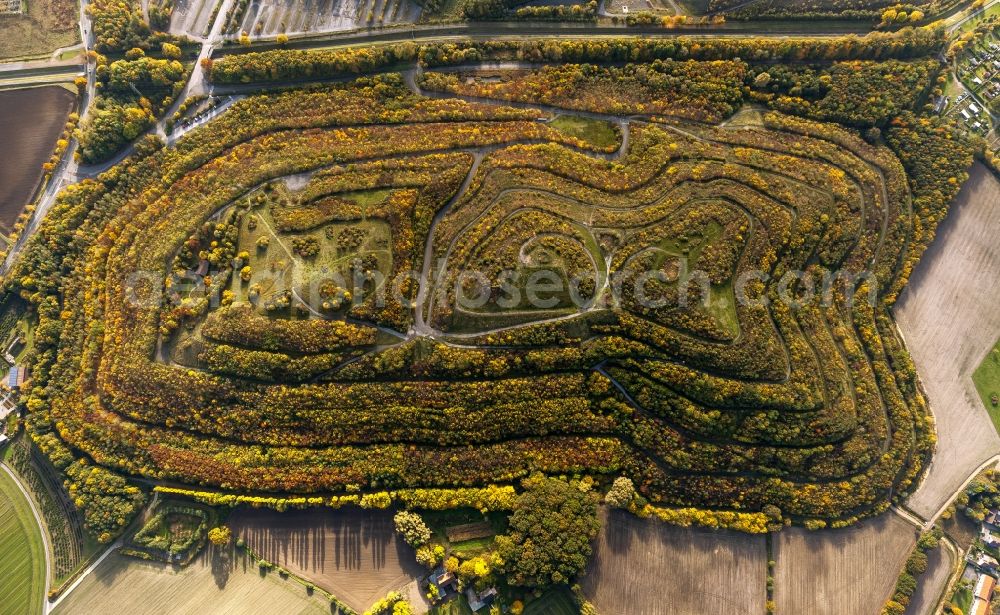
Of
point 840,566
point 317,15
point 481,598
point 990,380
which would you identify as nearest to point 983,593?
point 840,566

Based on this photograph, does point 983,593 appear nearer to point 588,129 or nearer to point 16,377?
point 588,129

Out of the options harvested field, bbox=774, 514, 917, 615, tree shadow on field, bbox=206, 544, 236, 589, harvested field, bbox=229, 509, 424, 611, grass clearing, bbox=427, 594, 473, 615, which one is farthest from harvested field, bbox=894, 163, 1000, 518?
tree shadow on field, bbox=206, 544, 236, 589

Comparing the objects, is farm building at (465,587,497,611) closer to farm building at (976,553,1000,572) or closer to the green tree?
the green tree

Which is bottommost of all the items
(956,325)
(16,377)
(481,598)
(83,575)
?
(83,575)

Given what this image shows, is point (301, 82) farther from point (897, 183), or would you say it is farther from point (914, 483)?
point (914, 483)

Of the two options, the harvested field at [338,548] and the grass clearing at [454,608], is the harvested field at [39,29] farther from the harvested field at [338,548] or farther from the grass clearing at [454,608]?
the grass clearing at [454,608]

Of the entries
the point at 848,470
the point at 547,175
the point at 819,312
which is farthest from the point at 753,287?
the point at 547,175
